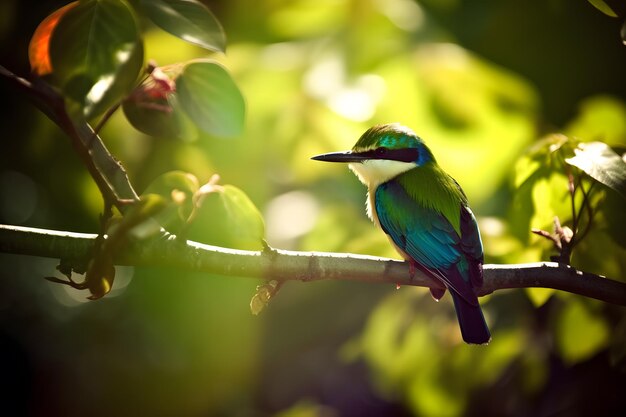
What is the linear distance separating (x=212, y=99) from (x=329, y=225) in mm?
1015

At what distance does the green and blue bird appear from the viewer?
1.62m

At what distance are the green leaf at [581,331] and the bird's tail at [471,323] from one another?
382mm

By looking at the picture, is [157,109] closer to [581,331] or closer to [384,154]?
[384,154]

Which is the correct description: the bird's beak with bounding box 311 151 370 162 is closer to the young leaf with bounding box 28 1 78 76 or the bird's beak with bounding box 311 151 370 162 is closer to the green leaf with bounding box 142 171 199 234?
the green leaf with bounding box 142 171 199 234

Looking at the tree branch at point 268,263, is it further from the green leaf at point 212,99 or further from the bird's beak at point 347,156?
the bird's beak at point 347,156

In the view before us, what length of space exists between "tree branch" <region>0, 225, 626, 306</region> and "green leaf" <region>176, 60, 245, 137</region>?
0.73 ft

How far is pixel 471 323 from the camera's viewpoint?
161cm

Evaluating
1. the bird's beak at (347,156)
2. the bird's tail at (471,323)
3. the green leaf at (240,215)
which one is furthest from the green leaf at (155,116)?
the bird's tail at (471,323)

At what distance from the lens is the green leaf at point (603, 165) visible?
118 centimetres

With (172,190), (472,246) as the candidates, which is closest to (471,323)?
(472,246)

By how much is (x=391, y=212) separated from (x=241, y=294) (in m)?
1.52

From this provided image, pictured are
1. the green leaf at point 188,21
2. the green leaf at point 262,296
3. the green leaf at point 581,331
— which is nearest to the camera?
the green leaf at point 188,21

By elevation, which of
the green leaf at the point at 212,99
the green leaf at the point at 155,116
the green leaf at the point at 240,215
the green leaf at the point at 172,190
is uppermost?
the green leaf at the point at 212,99

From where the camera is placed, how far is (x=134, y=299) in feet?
11.2
